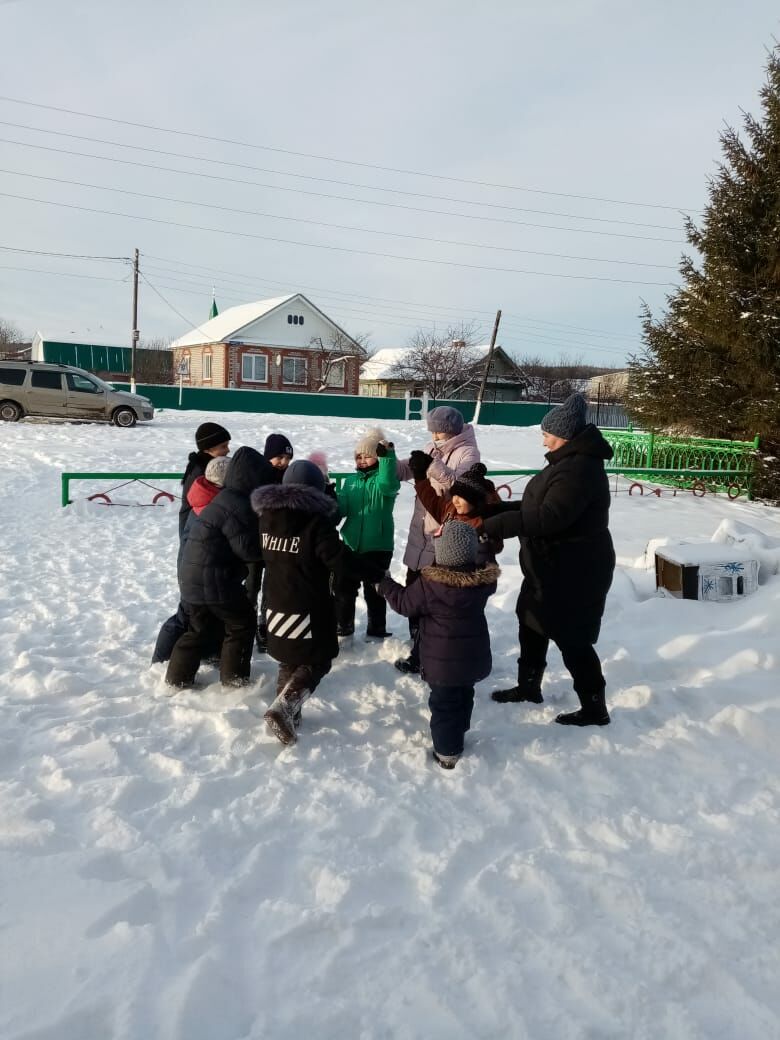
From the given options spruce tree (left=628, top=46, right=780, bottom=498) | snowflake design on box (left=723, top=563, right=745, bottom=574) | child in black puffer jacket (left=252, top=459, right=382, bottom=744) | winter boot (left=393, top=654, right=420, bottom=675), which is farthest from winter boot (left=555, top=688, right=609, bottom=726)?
spruce tree (left=628, top=46, right=780, bottom=498)

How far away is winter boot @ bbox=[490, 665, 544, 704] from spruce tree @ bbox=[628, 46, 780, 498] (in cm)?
1028

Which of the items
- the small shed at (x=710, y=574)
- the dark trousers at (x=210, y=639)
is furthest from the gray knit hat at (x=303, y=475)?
the small shed at (x=710, y=574)

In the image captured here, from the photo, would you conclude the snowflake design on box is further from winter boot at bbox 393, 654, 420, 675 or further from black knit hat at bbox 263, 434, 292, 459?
black knit hat at bbox 263, 434, 292, 459

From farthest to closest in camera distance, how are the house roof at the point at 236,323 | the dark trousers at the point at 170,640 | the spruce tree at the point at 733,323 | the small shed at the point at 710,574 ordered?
the house roof at the point at 236,323 → the spruce tree at the point at 733,323 → the small shed at the point at 710,574 → the dark trousers at the point at 170,640

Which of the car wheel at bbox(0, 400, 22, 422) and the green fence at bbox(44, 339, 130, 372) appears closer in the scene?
the car wheel at bbox(0, 400, 22, 422)

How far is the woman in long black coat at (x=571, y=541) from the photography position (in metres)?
3.42

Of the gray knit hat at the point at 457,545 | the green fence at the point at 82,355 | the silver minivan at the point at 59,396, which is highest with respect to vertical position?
the green fence at the point at 82,355

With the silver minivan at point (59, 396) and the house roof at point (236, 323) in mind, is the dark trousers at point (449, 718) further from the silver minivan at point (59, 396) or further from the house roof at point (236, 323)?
the house roof at point (236, 323)

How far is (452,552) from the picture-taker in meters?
3.15

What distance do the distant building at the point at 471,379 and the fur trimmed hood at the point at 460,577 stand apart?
40.0m

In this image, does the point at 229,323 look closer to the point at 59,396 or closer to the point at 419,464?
the point at 59,396

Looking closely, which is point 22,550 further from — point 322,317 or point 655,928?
point 322,317

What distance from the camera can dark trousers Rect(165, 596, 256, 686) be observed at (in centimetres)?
397

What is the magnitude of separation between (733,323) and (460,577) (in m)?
11.9
